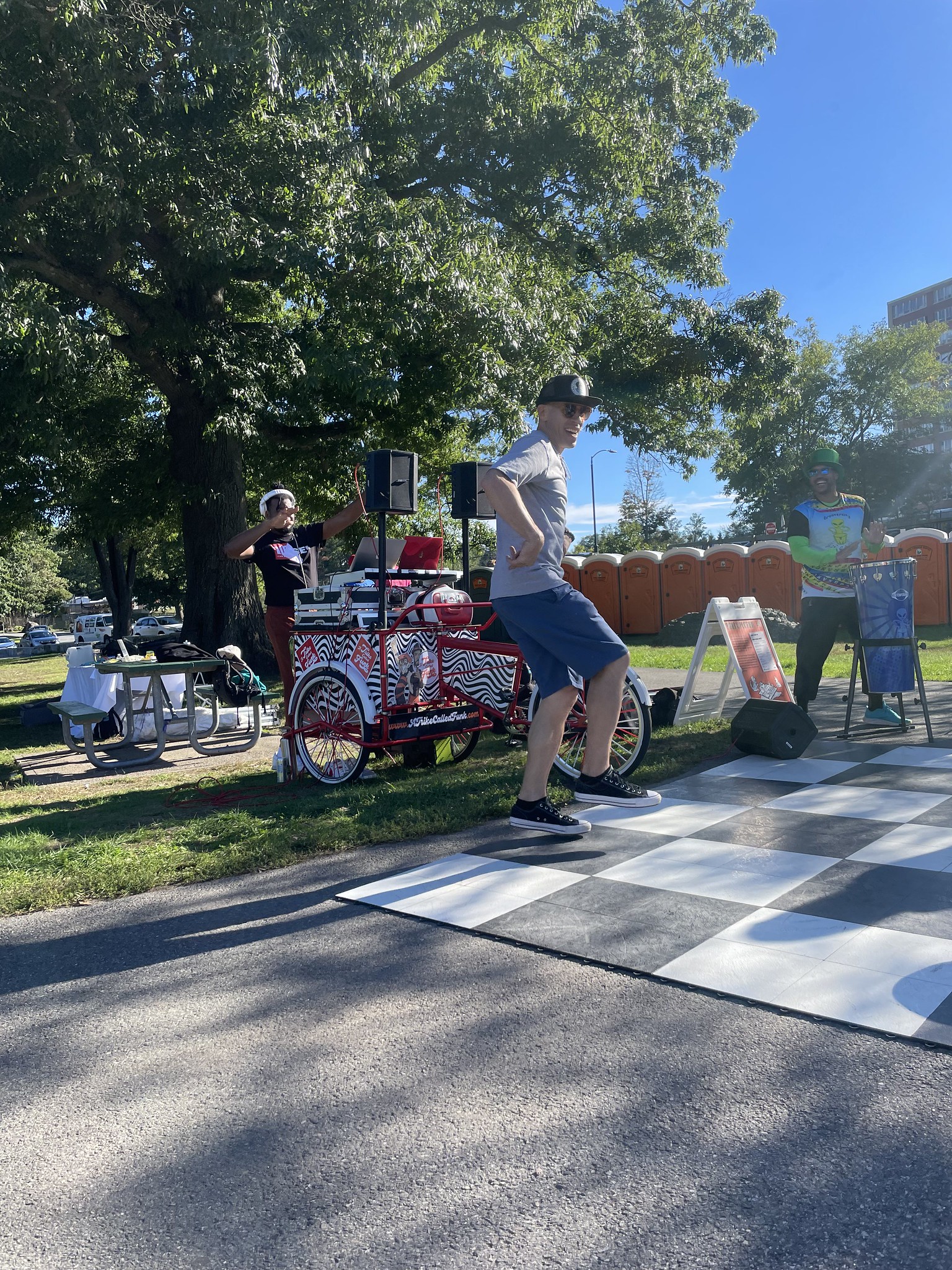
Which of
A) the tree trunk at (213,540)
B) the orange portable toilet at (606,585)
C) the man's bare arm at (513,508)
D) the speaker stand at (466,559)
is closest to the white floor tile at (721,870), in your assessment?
the man's bare arm at (513,508)

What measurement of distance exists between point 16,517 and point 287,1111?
17548 millimetres

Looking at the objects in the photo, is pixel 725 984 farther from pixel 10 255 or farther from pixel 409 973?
pixel 10 255

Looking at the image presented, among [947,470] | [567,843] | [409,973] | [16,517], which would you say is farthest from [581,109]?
[947,470]

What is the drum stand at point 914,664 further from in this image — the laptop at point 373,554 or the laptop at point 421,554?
the laptop at point 373,554

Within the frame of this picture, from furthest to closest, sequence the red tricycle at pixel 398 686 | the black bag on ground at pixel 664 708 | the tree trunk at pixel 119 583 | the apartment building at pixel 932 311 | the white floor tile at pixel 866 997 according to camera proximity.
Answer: the apartment building at pixel 932 311 < the tree trunk at pixel 119 583 < the black bag on ground at pixel 664 708 < the red tricycle at pixel 398 686 < the white floor tile at pixel 866 997

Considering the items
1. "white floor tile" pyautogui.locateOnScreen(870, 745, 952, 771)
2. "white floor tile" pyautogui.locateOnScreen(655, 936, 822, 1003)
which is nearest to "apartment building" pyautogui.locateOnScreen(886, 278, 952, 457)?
"white floor tile" pyautogui.locateOnScreen(870, 745, 952, 771)

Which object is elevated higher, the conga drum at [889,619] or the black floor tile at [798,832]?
the conga drum at [889,619]

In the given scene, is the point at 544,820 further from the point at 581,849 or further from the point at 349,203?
the point at 349,203

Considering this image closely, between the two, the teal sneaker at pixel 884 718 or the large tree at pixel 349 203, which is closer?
the teal sneaker at pixel 884 718

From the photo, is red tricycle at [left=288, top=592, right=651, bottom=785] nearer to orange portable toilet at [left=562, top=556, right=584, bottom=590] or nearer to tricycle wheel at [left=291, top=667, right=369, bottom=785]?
tricycle wheel at [left=291, top=667, right=369, bottom=785]

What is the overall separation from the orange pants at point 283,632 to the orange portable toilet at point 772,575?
54.5ft

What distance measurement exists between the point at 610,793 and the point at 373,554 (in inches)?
112

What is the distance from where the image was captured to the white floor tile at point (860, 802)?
464 cm

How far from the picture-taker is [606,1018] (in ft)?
8.64
